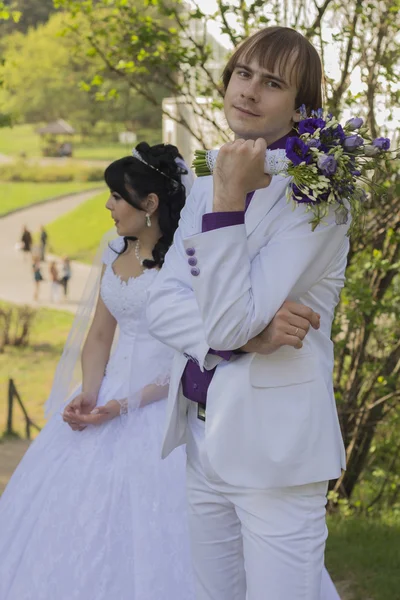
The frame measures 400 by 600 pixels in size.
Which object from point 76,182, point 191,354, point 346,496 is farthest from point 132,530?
point 76,182

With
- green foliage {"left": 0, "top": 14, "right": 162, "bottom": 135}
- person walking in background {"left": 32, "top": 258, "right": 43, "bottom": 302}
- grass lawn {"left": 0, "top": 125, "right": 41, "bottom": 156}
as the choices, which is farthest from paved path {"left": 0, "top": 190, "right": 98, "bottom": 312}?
green foliage {"left": 0, "top": 14, "right": 162, "bottom": 135}

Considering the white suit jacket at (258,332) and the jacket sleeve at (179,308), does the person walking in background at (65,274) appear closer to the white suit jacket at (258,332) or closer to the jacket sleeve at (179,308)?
the jacket sleeve at (179,308)

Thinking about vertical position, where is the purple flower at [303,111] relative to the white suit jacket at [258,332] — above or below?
above

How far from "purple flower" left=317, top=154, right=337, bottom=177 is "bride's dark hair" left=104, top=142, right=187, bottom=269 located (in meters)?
1.48

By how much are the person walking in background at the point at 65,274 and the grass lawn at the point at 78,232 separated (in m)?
0.12

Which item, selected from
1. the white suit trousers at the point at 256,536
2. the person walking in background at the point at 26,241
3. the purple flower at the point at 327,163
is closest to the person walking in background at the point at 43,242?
the person walking in background at the point at 26,241

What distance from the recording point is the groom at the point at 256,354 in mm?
1859

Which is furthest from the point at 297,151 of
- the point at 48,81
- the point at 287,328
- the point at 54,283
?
the point at 48,81

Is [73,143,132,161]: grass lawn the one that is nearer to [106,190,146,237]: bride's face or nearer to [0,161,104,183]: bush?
[0,161,104,183]: bush

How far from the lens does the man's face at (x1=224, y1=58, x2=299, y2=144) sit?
206 cm

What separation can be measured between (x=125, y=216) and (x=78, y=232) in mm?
8400

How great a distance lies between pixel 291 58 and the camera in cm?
206

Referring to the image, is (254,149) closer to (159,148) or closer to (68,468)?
(159,148)

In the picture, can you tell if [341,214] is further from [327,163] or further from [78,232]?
[78,232]
